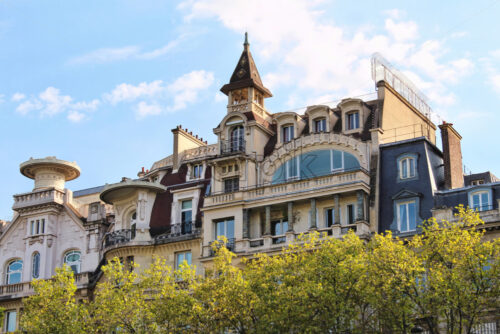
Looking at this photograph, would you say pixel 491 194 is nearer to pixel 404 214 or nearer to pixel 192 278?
pixel 404 214

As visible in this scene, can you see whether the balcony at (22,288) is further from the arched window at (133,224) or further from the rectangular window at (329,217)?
the rectangular window at (329,217)

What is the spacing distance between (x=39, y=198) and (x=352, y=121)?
73.3 ft

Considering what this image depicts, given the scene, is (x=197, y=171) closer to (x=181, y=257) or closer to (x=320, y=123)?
(x=181, y=257)

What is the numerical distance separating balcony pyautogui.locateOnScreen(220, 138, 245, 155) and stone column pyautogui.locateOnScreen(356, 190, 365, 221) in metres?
9.24

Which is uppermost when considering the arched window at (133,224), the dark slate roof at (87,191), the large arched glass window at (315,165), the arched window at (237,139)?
the dark slate roof at (87,191)

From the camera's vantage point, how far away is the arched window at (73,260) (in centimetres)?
6675

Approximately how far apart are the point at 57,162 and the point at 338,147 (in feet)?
67.8

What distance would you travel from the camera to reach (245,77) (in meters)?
64.0

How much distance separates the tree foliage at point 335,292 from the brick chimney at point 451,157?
20.0ft

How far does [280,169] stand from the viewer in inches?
2346

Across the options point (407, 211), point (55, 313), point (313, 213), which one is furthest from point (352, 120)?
point (55, 313)

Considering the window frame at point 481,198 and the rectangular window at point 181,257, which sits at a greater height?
the window frame at point 481,198

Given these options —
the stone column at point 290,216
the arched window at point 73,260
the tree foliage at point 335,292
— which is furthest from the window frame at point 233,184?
the arched window at point 73,260

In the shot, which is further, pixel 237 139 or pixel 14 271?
pixel 14 271
